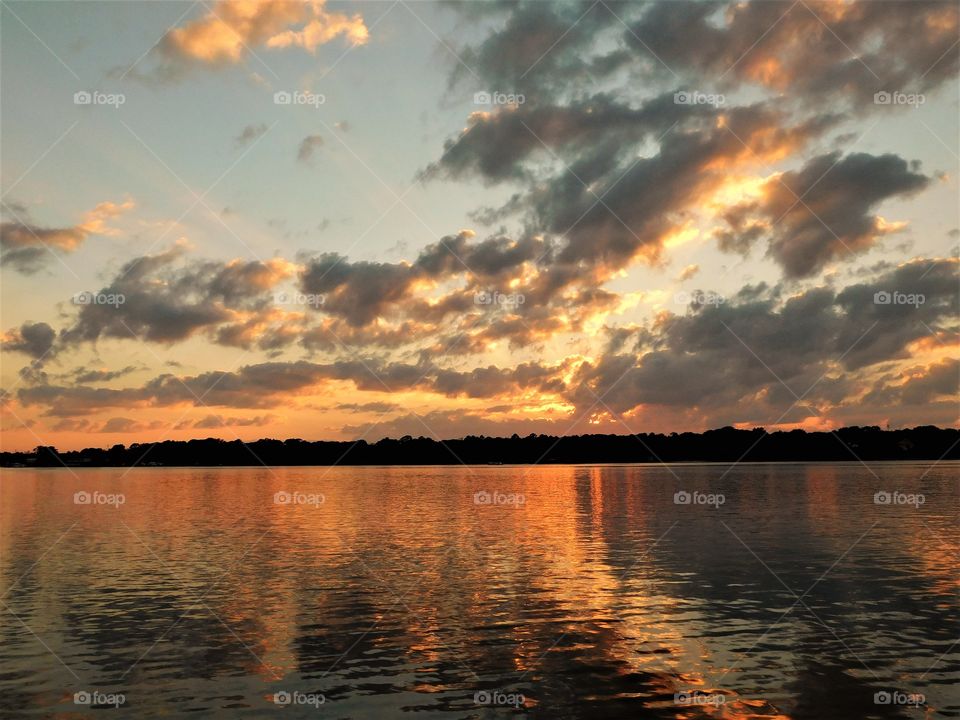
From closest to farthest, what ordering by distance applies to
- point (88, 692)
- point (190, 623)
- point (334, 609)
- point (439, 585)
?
point (88, 692), point (190, 623), point (334, 609), point (439, 585)

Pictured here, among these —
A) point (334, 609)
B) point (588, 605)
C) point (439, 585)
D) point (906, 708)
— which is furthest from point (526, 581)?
point (906, 708)

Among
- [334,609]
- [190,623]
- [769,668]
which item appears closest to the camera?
[769,668]

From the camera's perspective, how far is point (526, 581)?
46.8m

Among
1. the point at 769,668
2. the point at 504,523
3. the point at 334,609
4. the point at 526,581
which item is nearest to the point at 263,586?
the point at 334,609

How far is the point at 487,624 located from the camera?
3500cm

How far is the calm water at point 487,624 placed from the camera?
24.8m

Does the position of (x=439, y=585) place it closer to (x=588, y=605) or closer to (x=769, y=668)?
(x=588, y=605)

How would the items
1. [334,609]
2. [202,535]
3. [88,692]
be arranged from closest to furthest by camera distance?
[88,692] < [334,609] < [202,535]

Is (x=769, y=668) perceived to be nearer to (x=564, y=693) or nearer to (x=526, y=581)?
(x=564, y=693)

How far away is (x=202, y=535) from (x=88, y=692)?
52726 millimetres

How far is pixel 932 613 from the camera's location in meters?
36.7

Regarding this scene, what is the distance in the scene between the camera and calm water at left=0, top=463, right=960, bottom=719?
2478 centimetres

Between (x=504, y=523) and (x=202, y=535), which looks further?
(x=504, y=523)

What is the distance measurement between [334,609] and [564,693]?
1694 cm
